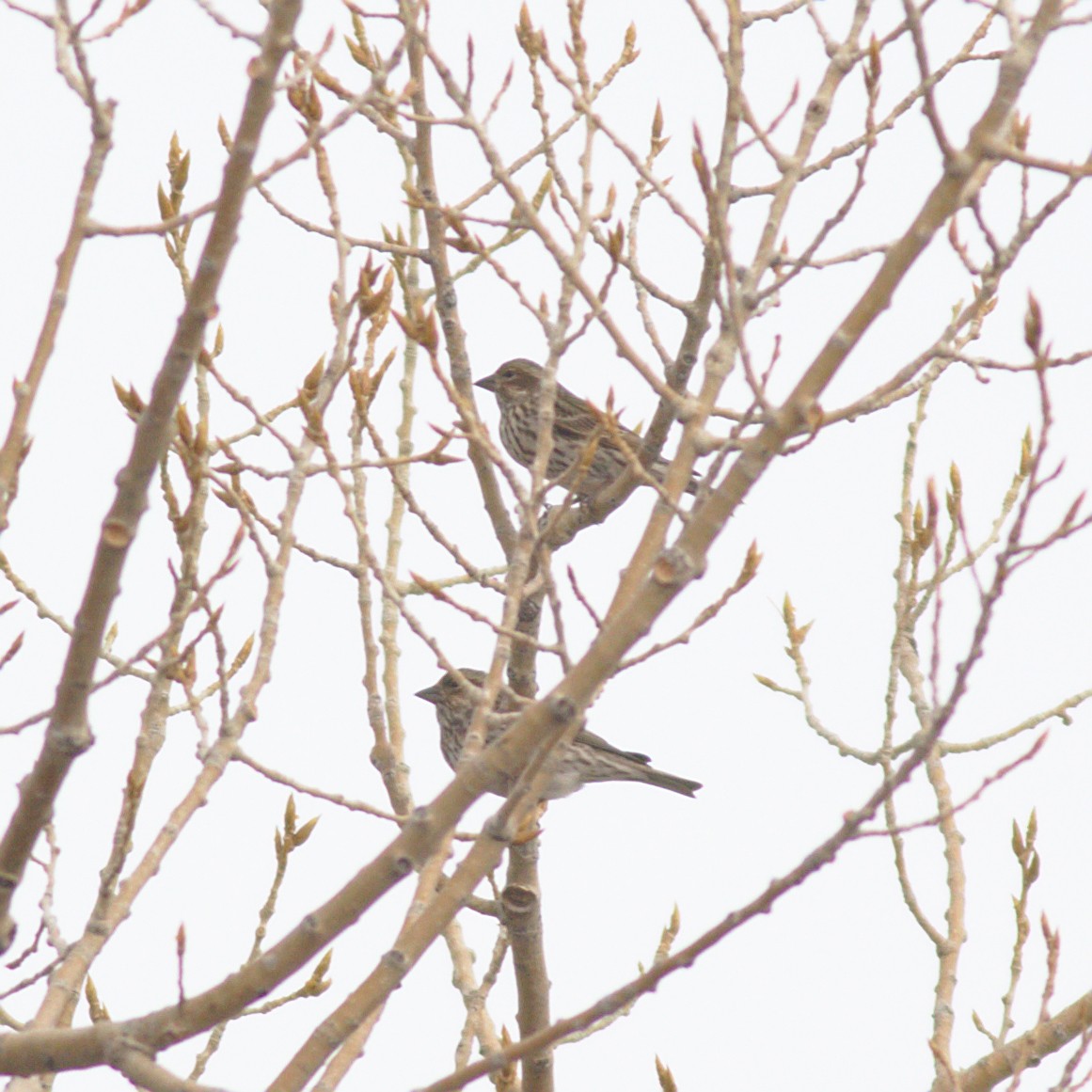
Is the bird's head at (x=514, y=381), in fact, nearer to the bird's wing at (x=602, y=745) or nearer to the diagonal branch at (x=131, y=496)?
the bird's wing at (x=602, y=745)

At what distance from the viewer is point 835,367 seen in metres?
2.99

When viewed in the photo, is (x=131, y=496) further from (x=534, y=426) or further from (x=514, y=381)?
(x=514, y=381)

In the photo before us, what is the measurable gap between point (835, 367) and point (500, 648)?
115cm

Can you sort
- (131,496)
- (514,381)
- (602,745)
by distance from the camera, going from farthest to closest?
(514,381) < (602,745) < (131,496)

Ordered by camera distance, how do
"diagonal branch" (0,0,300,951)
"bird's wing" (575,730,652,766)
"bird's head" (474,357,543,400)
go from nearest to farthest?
1. "diagonal branch" (0,0,300,951)
2. "bird's wing" (575,730,652,766)
3. "bird's head" (474,357,543,400)

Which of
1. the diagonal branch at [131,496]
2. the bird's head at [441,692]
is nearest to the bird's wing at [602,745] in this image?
the bird's head at [441,692]

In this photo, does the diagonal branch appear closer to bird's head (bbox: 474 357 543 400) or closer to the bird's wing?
the bird's wing

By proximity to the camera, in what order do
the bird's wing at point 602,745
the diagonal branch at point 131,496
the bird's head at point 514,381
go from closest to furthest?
the diagonal branch at point 131,496, the bird's wing at point 602,745, the bird's head at point 514,381

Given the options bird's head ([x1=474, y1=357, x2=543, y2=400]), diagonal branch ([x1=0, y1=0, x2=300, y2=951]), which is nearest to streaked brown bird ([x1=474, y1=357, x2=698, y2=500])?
bird's head ([x1=474, y1=357, x2=543, y2=400])

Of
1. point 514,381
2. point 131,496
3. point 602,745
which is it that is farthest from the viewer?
point 514,381

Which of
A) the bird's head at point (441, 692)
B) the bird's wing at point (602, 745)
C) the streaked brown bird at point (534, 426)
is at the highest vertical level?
the streaked brown bird at point (534, 426)

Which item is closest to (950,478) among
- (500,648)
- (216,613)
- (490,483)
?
(490,483)

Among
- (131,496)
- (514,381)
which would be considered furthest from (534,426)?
(131,496)

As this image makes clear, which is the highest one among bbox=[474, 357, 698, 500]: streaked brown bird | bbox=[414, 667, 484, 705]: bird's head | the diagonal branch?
bbox=[474, 357, 698, 500]: streaked brown bird
